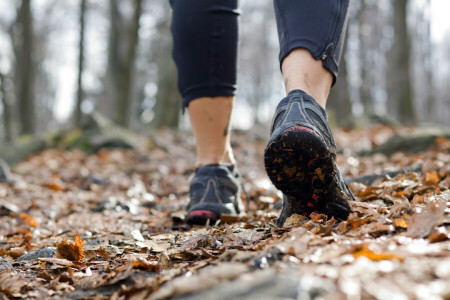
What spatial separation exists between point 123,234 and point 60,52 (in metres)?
30.1

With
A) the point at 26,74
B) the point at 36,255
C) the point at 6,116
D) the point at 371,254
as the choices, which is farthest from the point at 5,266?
the point at 6,116

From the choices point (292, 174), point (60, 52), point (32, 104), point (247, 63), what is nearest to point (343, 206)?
point (292, 174)

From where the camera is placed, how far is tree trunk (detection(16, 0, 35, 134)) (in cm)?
948

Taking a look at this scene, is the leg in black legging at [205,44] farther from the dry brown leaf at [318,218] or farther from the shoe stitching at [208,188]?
the dry brown leaf at [318,218]

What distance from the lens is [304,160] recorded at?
120cm

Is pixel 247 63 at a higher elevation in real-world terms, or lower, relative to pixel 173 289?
higher

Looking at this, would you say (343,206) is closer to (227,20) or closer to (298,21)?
(298,21)

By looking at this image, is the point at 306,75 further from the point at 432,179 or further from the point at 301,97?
the point at 432,179

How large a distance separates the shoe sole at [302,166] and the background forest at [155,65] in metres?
1.16

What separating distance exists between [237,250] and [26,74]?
32.6 feet

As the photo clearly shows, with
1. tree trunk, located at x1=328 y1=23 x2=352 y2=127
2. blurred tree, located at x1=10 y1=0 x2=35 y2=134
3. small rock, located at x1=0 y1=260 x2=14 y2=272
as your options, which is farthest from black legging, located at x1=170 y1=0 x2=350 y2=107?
blurred tree, located at x1=10 y1=0 x2=35 y2=134

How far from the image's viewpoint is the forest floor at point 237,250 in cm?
72

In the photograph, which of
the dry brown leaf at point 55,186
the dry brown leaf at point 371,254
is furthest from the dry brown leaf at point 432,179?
the dry brown leaf at point 55,186

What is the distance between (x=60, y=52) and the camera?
28.6m
